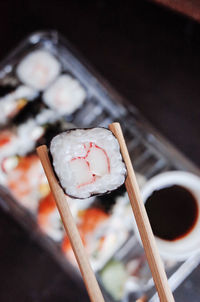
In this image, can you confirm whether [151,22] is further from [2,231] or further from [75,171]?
[75,171]

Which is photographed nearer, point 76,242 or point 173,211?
point 76,242

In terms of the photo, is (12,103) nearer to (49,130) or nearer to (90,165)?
(49,130)

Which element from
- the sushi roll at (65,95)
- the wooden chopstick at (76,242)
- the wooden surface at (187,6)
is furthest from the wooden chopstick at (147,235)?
the wooden surface at (187,6)

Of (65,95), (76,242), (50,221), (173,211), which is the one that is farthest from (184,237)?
(65,95)

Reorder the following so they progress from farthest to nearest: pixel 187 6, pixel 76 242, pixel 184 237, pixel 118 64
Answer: pixel 118 64, pixel 187 6, pixel 184 237, pixel 76 242

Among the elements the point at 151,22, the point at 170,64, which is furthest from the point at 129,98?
the point at 151,22

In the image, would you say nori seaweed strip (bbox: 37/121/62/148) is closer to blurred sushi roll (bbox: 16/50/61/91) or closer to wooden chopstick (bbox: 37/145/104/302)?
blurred sushi roll (bbox: 16/50/61/91)
